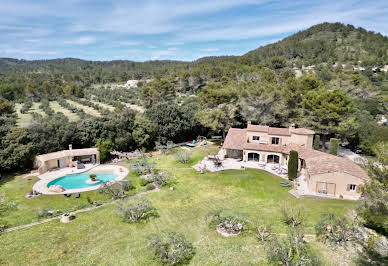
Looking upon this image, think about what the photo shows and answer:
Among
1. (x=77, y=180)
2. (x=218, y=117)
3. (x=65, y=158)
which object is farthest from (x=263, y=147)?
(x=65, y=158)

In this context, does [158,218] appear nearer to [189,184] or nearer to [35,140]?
[189,184]

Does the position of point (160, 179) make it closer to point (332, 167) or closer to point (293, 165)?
point (293, 165)

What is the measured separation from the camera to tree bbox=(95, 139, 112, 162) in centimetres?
3478

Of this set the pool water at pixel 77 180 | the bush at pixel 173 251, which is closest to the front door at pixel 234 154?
the pool water at pixel 77 180

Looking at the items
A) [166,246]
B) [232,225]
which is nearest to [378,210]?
[232,225]

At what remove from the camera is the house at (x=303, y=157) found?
23.5 m

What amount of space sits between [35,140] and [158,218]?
2314 cm

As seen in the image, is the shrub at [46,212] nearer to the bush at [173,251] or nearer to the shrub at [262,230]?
the bush at [173,251]

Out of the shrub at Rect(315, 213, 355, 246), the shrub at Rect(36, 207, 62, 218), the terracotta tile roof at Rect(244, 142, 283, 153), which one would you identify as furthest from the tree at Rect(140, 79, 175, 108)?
the shrub at Rect(315, 213, 355, 246)

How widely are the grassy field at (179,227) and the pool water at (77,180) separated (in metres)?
3.24

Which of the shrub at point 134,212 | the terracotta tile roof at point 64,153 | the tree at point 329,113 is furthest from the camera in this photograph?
the tree at point 329,113

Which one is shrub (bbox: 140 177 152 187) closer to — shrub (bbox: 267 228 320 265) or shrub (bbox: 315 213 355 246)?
shrub (bbox: 267 228 320 265)

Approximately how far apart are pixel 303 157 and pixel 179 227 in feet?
60.5

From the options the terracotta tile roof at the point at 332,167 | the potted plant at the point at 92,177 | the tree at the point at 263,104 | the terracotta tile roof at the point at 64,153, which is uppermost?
the tree at the point at 263,104
